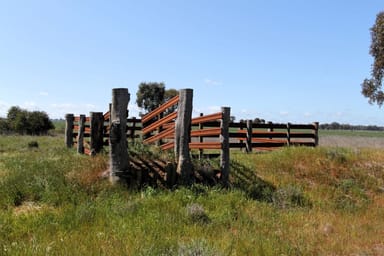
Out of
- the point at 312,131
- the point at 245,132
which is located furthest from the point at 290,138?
the point at 245,132

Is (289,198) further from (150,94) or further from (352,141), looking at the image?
(150,94)

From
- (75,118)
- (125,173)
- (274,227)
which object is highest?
(75,118)

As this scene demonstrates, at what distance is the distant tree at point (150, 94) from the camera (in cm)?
5981

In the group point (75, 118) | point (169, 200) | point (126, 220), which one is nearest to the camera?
point (126, 220)

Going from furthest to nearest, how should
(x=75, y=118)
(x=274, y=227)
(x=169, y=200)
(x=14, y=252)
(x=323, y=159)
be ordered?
(x=75, y=118), (x=323, y=159), (x=169, y=200), (x=274, y=227), (x=14, y=252)

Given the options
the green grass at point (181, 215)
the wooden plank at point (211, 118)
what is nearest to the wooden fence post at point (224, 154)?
the wooden plank at point (211, 118)

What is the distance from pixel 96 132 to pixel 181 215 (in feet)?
18.8

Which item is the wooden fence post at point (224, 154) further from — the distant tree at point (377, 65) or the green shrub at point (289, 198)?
the distant tree at point (377, 65)

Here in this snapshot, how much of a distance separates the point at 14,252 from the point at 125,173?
4.16 m

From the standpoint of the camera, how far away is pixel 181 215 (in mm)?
7117

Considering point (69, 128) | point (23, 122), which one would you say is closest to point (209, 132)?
point (69, 128)

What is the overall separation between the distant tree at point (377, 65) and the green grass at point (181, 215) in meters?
14.6

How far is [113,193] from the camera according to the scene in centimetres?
837

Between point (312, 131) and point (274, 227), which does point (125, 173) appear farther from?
point (312, 131)
